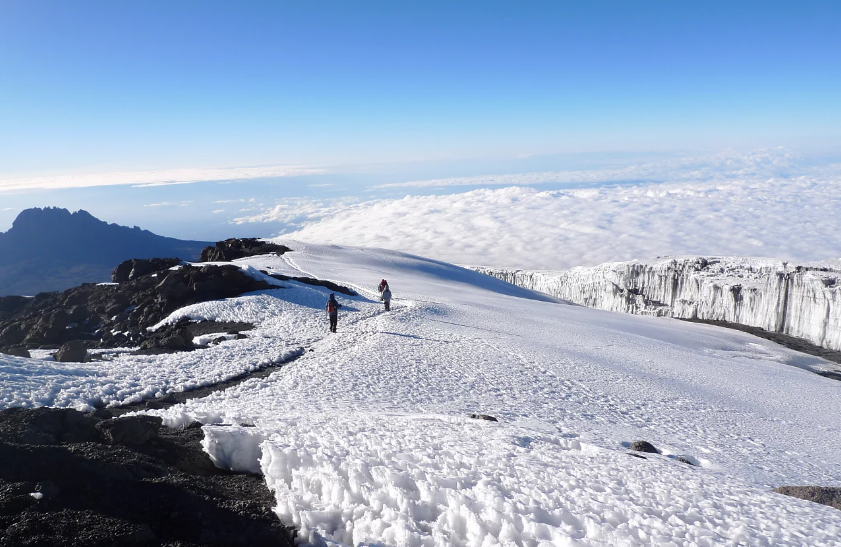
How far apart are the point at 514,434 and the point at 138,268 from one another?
132 feet

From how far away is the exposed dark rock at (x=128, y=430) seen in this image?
832 centimetres

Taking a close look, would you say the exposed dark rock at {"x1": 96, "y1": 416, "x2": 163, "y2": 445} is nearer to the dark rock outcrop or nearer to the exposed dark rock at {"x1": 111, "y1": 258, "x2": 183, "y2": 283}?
the dark rock outcrop

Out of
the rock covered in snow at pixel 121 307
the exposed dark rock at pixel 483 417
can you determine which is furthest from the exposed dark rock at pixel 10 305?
the exposed dark rock at pixel 483 417

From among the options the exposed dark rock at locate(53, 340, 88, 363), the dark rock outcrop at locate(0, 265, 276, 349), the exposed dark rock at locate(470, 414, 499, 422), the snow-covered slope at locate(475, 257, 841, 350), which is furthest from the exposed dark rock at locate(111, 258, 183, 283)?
the snow-covered slope at locate(475, 257, 841, 350)

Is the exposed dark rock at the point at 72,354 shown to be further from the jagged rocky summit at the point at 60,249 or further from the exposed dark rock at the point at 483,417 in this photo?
the jagged rocky summit at the point at 60,249

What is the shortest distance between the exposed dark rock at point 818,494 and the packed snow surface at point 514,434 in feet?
1.66

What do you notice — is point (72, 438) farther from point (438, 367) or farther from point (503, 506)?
point (438, 367)

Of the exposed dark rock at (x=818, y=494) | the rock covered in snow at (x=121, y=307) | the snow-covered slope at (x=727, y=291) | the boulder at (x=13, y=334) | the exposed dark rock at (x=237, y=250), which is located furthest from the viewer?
the exposed dark rock at (x=237, y=250)

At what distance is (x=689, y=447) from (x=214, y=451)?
37.5 ft

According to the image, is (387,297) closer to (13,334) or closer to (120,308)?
(120,308)

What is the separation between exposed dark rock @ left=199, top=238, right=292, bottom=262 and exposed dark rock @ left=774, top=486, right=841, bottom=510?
4963cm

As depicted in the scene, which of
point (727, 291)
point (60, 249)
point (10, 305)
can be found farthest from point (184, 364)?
point (60, 249)

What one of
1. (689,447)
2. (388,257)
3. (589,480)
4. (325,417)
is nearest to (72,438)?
(325,417)

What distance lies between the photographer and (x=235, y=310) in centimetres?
2683
